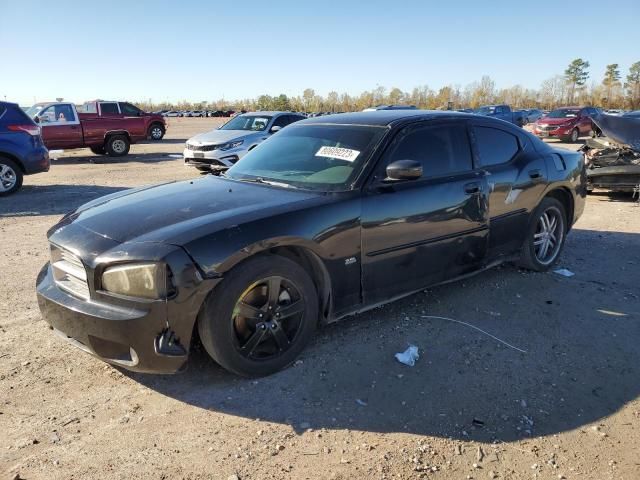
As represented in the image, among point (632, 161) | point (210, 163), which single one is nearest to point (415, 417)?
point (632, 161)

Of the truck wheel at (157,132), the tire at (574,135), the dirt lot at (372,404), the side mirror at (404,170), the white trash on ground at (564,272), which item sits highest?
the side mirror at (404,170)

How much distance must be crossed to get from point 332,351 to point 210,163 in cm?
971

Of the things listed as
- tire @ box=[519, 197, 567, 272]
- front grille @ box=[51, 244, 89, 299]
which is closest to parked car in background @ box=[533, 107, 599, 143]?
tire @ box=[519, 197, 567, 272]

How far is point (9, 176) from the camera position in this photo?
10211 millimetres

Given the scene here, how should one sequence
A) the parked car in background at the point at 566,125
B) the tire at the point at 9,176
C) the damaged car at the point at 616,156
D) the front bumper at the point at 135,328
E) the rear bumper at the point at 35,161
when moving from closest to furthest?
the front bumper at the point at 135,328 < the damaged car at the point at 616,156 < the tire at the point at 9,176 < the rear bumper at the point at 35,161 < the parked car in background at the point at 566,125

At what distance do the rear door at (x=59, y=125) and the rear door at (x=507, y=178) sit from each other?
50.2ft

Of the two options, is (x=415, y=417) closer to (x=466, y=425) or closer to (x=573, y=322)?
(x=466, y=425)

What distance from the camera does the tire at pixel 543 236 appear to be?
17.3 ft

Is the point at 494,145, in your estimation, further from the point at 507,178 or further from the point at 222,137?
the point at 222,137

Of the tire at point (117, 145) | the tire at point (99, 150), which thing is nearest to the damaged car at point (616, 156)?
the tire at point (117, 145)

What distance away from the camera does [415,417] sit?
299 cm

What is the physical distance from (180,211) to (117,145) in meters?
16.2

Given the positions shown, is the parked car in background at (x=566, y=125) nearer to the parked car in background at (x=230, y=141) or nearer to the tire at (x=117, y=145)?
the parked car in background at (x=230, y=141)

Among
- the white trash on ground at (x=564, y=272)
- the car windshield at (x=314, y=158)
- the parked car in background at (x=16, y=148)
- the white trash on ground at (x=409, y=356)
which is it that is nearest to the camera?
the white trash on ground at (x=409, y=356)
